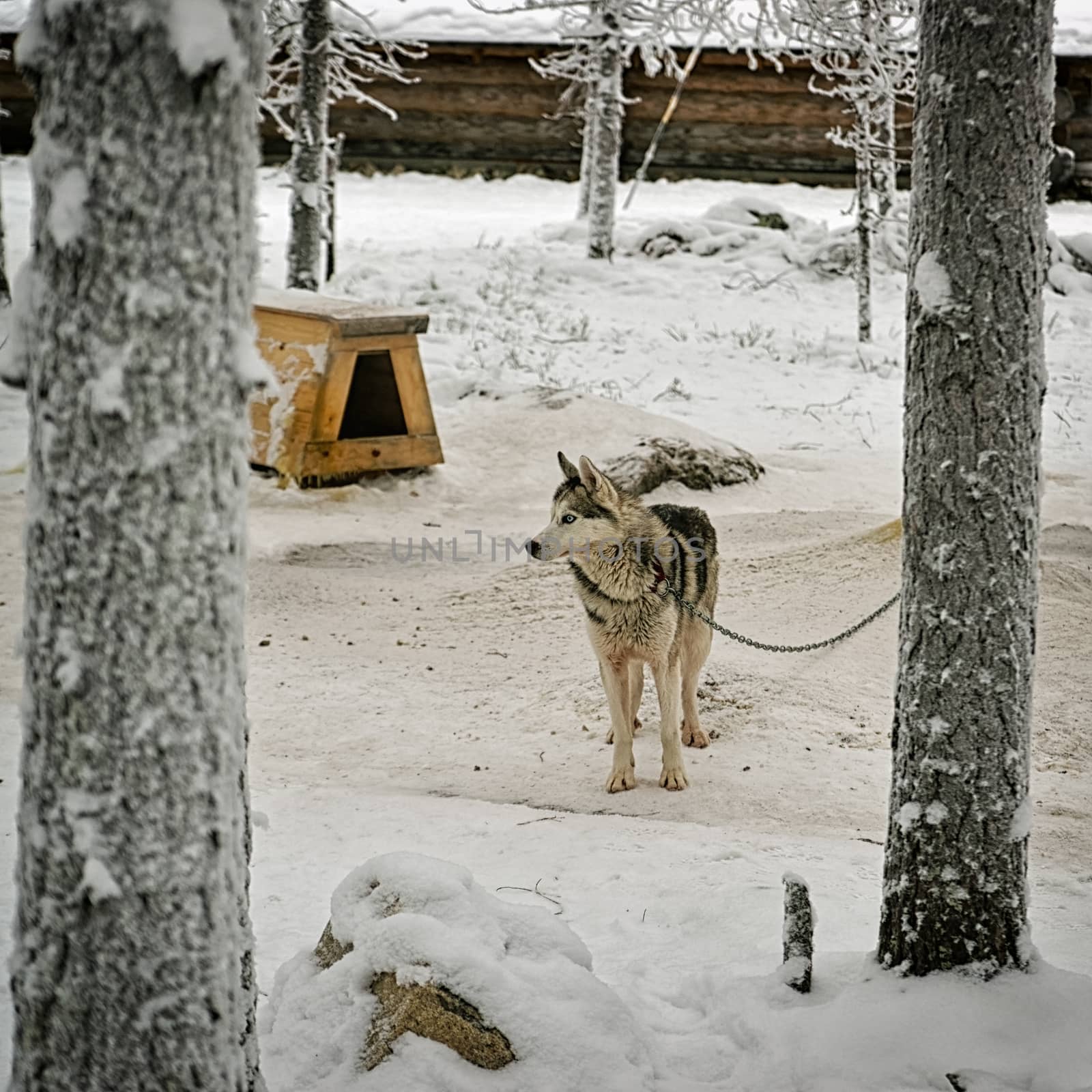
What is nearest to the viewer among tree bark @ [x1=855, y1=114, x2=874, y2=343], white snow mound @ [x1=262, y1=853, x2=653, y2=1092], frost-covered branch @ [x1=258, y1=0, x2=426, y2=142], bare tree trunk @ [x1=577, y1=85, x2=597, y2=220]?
white snow mound @ [x1=262, y1=853, x2=653, y2=1092]

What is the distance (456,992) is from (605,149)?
15.6 meters

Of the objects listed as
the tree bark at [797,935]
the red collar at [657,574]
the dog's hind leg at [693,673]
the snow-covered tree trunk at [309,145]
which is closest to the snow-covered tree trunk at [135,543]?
the tree bark at [797,935]

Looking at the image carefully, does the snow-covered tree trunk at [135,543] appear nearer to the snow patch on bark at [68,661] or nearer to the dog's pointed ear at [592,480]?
the snow patch on bark at [68,661]

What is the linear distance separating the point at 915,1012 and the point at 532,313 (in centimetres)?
1310

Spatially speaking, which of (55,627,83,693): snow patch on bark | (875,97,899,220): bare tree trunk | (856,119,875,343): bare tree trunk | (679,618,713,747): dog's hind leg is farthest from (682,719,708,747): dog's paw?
(856,119,875,343): bare tree trunk

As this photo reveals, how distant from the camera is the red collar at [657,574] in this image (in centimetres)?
536

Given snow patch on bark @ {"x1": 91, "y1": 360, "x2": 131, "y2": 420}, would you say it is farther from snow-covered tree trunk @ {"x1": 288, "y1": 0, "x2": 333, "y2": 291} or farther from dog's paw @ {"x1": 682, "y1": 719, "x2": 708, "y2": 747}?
snow-covered tree trunk @ {"x1": 288, "y1": 0, "x2": 333, "y2": 291}

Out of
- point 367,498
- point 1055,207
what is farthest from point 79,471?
point 1055,207

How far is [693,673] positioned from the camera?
584 cm

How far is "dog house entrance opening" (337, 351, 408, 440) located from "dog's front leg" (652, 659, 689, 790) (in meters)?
5.90

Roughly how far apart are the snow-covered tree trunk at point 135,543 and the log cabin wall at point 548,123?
2082 cm

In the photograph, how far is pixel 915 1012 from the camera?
3244 millimetres

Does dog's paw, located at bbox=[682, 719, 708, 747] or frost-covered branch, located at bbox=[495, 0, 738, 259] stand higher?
frost-covered branch, located at bbox=[495, 0, 738, 259]

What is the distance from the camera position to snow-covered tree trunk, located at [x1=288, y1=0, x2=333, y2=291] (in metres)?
12.0
